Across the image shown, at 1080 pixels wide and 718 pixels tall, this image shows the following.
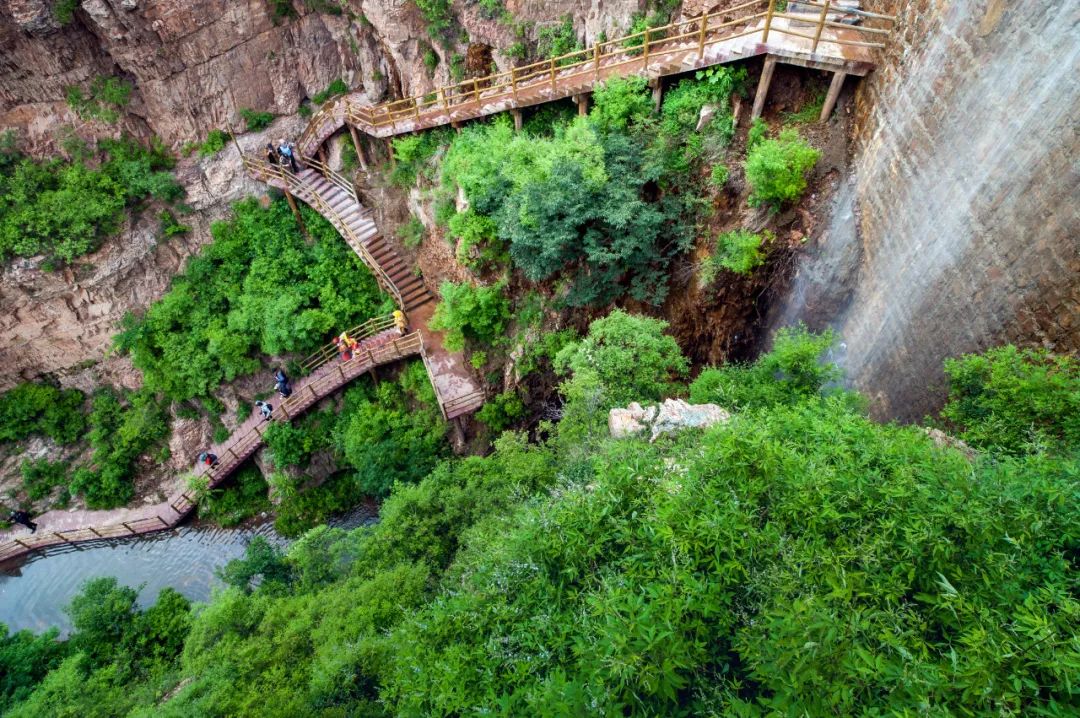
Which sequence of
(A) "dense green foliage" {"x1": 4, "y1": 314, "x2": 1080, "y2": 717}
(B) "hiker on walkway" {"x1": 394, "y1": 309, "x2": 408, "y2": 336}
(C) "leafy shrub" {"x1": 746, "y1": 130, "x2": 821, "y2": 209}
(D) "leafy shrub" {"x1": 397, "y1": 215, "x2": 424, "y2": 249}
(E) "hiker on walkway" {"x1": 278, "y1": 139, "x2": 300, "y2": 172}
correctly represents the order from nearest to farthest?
1. (A) "dense green foliage" {"x1": 4, "y1": 314, "x2": 1080, "y2": 717}
2. (C) "leafy shrub" {"x1": 746, "y1": 130, "x2": 821, "y2": 209}
3. (B) "hiker on walkway" {"x1": 394, "y1": 309, "x2": 408, "y2": 336}
4. (D) "leafy shrub" {"x1": 397, "y1": 215, "x2": 424, "y2": 249}
5. (E) "hiker on walkway" {"x1": 278, "y1": 139, "x2": 300, "y2": 172}

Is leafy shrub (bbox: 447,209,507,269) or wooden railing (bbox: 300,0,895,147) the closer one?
wooden railing (bbox: 300,0,895,147)

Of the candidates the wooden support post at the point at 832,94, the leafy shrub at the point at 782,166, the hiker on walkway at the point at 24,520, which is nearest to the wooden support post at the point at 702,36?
the leafy shrub at the point at 782,166

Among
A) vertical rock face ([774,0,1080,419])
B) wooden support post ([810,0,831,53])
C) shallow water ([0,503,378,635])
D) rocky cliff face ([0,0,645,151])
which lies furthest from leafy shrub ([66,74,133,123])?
vertical rock face ([774,0,1080,419])

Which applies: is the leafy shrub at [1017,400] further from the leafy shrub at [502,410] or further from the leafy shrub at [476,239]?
the leafy shrub at [476,239]

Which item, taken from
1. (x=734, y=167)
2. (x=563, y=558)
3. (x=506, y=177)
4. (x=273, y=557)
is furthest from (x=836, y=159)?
(x=273, y=557)

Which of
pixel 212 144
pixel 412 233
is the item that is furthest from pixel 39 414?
pixel 412 233

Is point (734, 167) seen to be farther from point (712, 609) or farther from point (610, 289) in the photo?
point (712, 609)

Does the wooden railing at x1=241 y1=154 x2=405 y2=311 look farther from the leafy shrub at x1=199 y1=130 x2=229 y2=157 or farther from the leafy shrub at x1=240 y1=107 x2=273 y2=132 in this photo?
the leafy shrub at x1=240 y1=107 x2=273 y2=132
